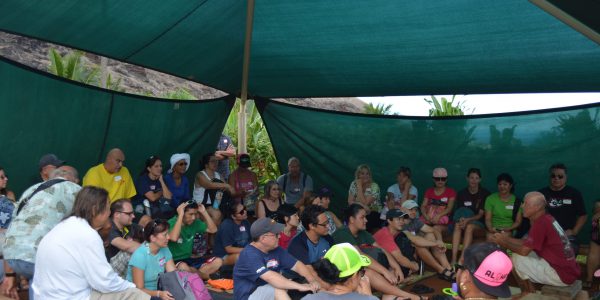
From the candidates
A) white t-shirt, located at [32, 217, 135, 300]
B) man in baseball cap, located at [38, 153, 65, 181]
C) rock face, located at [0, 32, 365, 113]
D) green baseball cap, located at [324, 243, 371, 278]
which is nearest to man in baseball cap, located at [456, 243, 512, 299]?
green baseball cap, located at [324, 243, 371, 278]

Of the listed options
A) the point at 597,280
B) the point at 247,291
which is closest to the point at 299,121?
the point at 597,280

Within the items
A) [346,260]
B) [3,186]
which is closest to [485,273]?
[346,260]

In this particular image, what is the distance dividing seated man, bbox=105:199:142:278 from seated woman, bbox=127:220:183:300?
21 cm

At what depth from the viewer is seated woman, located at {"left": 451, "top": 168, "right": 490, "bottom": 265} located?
287 inches

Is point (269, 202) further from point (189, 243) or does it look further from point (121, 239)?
point (121, 239)

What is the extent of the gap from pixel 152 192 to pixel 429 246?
3.06 metres

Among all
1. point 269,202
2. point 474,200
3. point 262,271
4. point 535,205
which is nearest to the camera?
point 262,271

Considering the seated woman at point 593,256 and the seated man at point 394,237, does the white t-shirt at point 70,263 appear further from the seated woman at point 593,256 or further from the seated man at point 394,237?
the seated woman at point 593,256

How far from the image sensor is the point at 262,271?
4.26 m

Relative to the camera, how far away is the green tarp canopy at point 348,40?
18.3 feet

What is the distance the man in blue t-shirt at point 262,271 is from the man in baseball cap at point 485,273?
5.70ft

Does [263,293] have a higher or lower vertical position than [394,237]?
lower

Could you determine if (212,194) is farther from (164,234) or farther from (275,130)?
(164,234)

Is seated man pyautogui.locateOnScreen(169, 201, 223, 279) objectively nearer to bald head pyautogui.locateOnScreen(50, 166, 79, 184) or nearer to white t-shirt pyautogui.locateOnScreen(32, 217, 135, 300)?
bald head pyautogui.locateOnScreen(50, 166, 79, 184)
